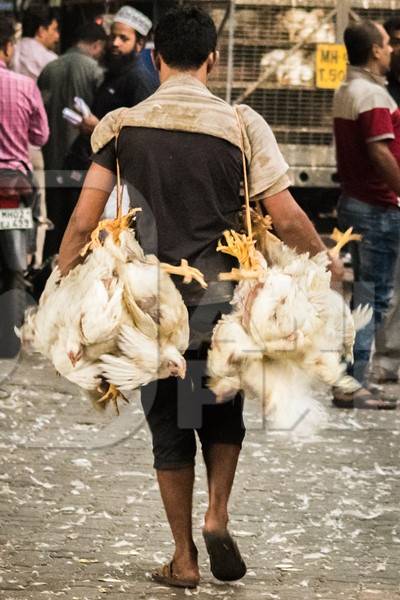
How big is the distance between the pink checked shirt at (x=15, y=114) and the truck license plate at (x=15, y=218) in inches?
12.5

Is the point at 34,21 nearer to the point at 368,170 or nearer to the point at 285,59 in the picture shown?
the point at 285,59

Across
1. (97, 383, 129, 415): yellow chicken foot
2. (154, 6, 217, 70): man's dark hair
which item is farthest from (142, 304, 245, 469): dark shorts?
(154, 6, 217, 70): man's dark hair

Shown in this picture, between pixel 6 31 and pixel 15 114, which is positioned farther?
pixel 6 31

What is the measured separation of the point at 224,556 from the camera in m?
5.61

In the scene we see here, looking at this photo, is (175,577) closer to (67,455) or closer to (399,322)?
(67,455)

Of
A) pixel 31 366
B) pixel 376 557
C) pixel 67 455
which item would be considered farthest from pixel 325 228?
pixel 376 557

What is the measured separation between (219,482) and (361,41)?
4.43 meters

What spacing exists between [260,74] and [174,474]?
1042cm

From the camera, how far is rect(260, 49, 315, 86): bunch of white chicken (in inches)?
608

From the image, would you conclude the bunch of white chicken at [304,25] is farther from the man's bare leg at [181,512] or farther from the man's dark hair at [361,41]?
the man's bare leg at [181,512]

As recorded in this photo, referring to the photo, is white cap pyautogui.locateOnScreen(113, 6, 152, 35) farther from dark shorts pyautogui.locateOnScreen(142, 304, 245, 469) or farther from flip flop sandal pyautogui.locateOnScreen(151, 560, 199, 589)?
flip flop sandal pyautogui.locateOnScreen(151, 560, 199, 589)

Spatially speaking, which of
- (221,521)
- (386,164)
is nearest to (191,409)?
(221,521)

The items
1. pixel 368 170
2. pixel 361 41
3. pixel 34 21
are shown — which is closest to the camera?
pixel 361 41

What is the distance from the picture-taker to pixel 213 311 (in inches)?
219
